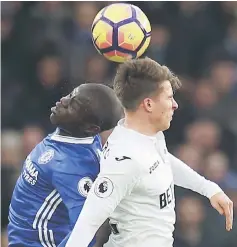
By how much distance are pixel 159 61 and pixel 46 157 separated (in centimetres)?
411

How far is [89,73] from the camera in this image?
25.1 feet

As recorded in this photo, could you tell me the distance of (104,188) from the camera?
3385 mm

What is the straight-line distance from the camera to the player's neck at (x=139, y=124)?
3.56 meters

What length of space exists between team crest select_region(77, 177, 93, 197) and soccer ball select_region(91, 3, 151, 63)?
0.83 metres

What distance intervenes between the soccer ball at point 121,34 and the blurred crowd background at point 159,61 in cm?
260

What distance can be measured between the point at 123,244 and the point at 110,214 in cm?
22

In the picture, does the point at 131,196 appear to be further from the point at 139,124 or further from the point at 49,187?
the point at 49,187

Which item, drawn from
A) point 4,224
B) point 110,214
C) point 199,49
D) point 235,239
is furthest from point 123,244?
point 199,49

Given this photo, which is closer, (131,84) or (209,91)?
(131,84)

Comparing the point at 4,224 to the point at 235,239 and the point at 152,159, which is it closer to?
the point at 235,239

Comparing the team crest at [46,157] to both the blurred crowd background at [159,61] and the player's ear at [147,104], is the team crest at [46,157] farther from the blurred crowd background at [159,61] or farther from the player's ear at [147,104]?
the blurred crowd background at [159,61]

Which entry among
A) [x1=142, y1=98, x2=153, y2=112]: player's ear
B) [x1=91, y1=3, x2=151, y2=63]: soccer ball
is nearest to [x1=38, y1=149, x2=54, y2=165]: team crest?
[x1=142, y1=98, x2=153, y2=112]: player's ear

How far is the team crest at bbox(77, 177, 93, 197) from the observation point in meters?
3.56

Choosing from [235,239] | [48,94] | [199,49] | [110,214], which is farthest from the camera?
[199,49]
